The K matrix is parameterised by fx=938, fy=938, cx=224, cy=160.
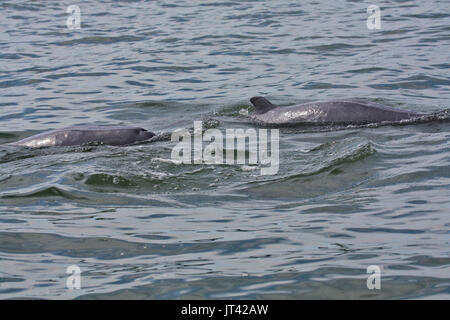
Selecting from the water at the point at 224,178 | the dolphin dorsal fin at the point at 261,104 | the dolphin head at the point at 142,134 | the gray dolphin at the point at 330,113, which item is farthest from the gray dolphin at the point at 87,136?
the gray dolphin at the point at 330,113

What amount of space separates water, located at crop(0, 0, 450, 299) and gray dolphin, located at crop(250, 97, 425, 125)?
0.29 m

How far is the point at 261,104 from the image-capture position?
12.6 m

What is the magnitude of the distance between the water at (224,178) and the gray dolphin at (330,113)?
287 millimetres

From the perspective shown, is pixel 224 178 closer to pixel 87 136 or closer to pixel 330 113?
pixel 87 136

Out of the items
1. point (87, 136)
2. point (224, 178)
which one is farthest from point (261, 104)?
point (224, 178)

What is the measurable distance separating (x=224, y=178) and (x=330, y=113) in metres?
3.18

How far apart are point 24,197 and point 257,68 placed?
823cm

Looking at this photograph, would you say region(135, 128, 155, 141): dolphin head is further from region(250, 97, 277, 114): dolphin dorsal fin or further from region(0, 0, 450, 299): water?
region(250, 97, 277, 114): dolphin dorsal fin

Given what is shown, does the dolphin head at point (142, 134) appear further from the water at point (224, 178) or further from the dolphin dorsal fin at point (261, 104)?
the dolphin dorsal fin at point (261, 104)

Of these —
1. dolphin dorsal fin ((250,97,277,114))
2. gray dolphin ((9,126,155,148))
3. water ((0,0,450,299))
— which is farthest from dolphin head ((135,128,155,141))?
dolphin dorsal fin ((250,97,277,114))

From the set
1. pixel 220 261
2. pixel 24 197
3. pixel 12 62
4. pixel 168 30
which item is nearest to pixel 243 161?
pixel 24 197

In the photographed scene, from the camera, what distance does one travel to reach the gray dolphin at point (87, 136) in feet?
36.6

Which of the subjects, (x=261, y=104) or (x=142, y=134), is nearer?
(x=142, y=134)

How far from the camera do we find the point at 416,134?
1127cm
